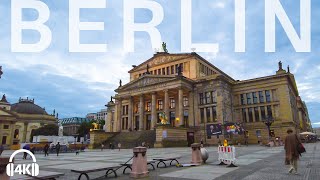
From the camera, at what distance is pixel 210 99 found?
180 ft

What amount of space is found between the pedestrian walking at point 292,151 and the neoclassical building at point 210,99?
123 feet

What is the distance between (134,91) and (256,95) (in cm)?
2889

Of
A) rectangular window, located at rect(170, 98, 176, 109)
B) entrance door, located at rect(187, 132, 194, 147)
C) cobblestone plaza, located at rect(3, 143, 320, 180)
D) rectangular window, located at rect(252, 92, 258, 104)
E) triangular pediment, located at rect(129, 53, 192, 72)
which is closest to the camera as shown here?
cobblestone plaza, located at rect(3, 143, 320, 180)

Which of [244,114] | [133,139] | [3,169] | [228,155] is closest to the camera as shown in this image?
[3,169]

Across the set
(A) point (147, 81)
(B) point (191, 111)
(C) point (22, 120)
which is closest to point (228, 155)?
(B) point (191, 111)

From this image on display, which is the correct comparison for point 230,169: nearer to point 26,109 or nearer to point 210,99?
point 210,99

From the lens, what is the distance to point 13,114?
82.7m

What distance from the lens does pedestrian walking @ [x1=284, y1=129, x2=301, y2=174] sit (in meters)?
10.9

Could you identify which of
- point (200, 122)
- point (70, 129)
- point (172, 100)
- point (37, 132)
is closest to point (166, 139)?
point (200, 122)

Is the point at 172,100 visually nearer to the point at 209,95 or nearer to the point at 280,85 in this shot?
the point at 209,95

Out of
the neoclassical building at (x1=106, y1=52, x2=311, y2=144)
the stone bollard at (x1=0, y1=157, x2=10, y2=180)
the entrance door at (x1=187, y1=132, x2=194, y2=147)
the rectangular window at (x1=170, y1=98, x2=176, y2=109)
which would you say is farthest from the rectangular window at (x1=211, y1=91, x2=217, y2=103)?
the stone bollard at (x1=0, y1=157, x2=10, y2=180)

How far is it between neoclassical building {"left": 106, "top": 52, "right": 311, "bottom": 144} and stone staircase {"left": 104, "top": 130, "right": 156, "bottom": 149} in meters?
4.45

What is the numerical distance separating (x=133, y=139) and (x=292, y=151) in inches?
1629

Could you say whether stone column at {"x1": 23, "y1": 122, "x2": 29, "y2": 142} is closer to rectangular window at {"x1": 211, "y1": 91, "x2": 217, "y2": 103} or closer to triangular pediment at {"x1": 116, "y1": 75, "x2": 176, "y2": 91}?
triangular pediment at {"x1": 116, "y1": 75, "x2": 176, "y2": 91}
